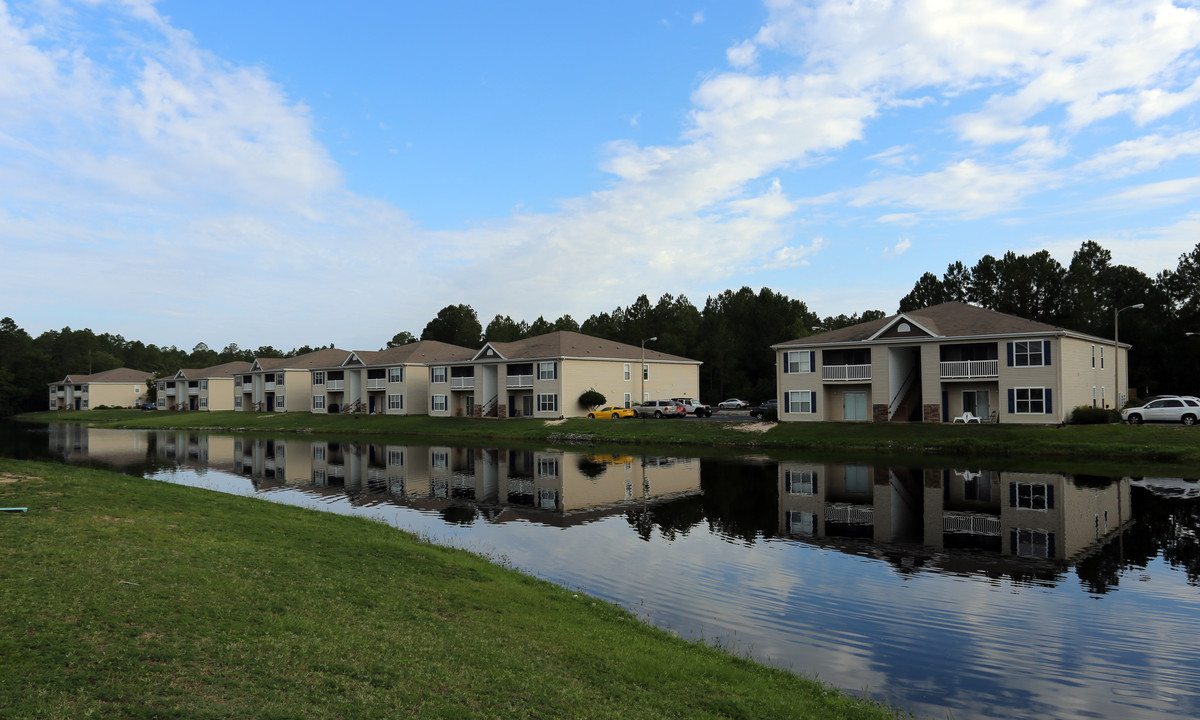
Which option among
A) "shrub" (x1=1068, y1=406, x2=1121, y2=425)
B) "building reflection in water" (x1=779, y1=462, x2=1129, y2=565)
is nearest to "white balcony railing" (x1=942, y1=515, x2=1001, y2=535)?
"building reflection in water" (x1=779, y1=462, x2=1129, y2=565)

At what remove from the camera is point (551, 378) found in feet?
231

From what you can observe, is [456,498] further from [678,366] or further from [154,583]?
[678,366]

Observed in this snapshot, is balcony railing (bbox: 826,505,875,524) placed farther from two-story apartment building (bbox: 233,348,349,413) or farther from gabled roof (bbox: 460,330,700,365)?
two-story apartment building (bbox: 233,348,349,413)

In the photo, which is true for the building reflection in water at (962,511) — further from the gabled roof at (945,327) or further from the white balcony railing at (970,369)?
the gabled roof at (945,327)

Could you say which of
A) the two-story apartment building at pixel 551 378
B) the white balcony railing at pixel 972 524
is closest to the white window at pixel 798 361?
the two-story apartment building at pixel 551 378

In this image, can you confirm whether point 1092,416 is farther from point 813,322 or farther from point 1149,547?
point 813,322

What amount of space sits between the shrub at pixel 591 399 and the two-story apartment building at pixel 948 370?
724 inches

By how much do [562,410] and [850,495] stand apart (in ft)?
139

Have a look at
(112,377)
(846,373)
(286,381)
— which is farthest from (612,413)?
(112,377)

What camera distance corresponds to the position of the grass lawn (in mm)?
39750

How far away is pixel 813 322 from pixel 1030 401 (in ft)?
193

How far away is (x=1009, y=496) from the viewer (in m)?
28.1

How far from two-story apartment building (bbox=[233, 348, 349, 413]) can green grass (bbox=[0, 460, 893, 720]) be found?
89323 millimetres

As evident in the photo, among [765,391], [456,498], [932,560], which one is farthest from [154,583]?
[765,391]
